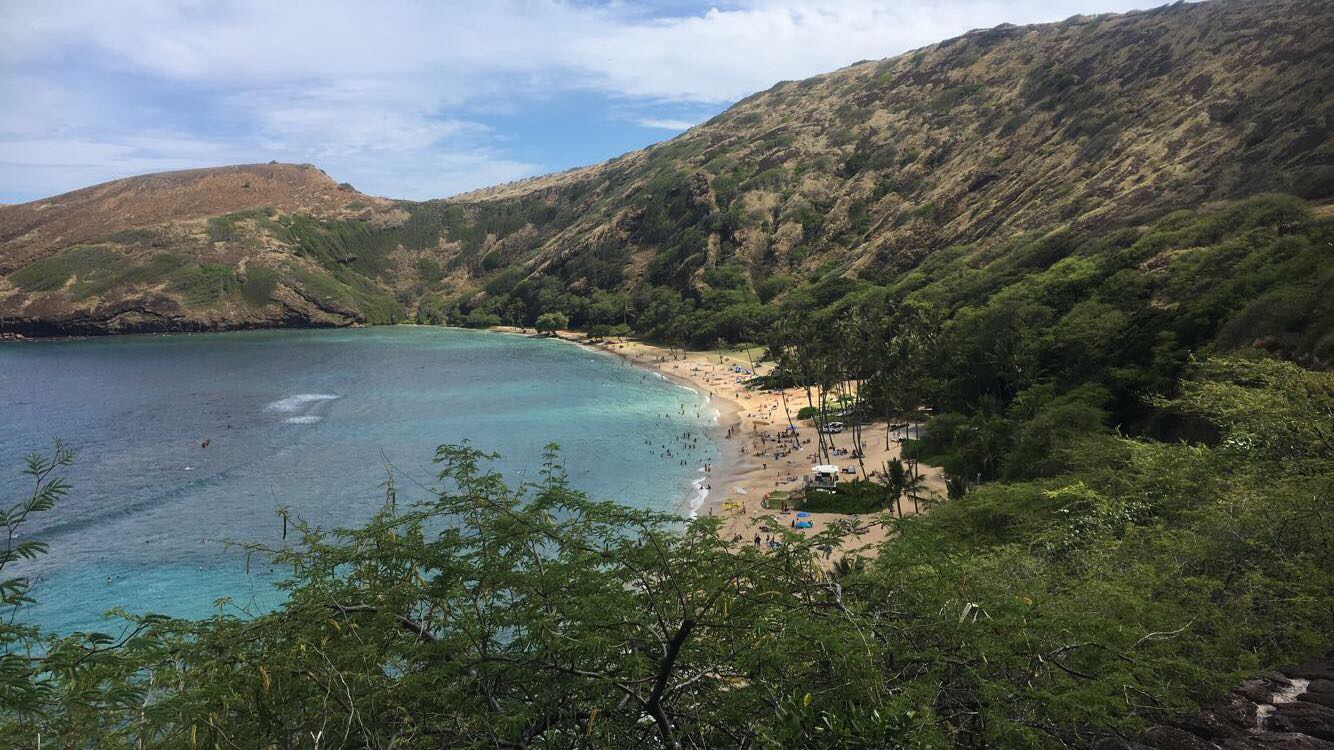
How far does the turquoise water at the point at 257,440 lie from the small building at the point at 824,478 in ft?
28.1

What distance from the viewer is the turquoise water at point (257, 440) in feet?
120

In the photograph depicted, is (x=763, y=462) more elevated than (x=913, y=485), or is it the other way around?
(x=913, y=485)

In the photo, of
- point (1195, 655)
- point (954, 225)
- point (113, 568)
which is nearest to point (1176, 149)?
point (954, 225)

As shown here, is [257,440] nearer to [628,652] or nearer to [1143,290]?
[628,652]

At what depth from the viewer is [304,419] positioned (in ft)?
230

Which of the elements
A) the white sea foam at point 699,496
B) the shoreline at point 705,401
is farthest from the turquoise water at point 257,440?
the shoreline at point 705,401

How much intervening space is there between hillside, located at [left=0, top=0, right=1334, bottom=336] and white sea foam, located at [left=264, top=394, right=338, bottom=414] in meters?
64.4

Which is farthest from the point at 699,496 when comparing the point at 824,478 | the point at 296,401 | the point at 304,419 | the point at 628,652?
the point at 296,401

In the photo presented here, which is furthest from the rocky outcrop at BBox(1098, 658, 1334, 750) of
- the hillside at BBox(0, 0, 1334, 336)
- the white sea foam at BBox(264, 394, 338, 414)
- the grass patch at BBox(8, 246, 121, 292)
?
the grass patch at BBox(8, 246, 121, 292)

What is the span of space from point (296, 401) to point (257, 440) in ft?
64.9

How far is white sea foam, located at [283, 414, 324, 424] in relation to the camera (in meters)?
68.8

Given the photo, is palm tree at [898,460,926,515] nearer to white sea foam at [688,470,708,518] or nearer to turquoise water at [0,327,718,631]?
white sea foam at [688,470,708,518]

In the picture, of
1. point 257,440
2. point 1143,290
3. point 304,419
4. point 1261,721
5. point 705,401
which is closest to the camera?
point 1261,721

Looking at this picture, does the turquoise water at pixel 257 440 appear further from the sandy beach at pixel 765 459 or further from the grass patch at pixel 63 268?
the grass patch at pixel 63 268
